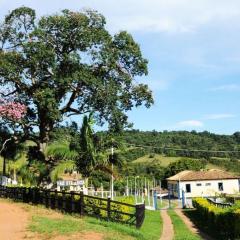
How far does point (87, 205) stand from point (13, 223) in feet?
11.2

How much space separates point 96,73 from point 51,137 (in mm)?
5312

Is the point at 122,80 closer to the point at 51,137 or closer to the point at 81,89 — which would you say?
the point at 81,89

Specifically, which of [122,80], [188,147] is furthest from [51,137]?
[188,147]

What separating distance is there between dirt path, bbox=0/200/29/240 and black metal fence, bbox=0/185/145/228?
174 cm

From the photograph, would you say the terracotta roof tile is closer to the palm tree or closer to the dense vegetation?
the dense vegetation

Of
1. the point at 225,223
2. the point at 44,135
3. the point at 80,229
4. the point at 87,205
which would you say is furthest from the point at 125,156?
the point at 80,229

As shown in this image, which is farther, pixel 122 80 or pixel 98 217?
pixel 122 80

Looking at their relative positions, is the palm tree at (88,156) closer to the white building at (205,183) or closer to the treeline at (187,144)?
the white building at (205,183)

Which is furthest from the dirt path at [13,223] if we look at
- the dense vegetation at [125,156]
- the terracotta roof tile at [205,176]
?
the terracotta roof tile at [205,176]

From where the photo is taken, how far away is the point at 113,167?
26.8 m

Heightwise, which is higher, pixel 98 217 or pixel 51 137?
pixel 51 137

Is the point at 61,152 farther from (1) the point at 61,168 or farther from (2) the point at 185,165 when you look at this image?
(2) the point at 185,165

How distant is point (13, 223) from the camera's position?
1806 centimetres

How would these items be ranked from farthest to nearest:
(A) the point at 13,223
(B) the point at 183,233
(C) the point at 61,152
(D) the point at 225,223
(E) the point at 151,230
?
(C) the point at 61,152
(E) the point at 151,230
(B) the point at 183,233
(D) the point at 225,223
(A) the point at 13,223
